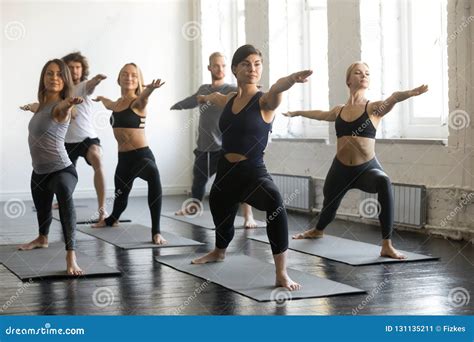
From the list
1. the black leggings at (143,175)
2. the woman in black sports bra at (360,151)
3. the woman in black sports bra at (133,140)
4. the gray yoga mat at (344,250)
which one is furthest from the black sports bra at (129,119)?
the woman in black sports bra at (360,151)

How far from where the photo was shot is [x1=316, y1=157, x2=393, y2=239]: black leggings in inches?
218

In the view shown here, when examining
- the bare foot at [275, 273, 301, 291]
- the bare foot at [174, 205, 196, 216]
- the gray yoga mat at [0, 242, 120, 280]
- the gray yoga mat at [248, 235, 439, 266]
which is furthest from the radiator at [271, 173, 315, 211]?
the bare foot at [275, 273, 301, 291]

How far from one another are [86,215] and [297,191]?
204 centimetres

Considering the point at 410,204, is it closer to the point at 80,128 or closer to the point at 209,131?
the point at 209,131

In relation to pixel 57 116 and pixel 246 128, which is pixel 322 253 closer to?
pixel 246 128

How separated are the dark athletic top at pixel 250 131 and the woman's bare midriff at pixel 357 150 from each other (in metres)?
1.18

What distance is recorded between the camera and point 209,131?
25.5 ft

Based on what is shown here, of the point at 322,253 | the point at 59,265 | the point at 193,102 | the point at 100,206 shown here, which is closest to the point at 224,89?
the point at 193,102

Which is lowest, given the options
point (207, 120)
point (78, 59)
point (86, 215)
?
point (86, 215)

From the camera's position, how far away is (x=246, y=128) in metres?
4.72

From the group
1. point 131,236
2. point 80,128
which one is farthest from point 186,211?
point 131,236

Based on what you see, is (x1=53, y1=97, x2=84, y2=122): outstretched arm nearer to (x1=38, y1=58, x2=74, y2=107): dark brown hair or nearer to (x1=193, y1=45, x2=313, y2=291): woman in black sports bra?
(x1=38, y1=58, x2=74, y2=107): dark brown hair

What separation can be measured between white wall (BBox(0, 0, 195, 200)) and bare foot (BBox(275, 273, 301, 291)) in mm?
6051

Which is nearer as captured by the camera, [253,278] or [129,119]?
[253,278]
